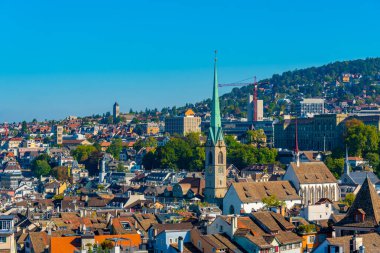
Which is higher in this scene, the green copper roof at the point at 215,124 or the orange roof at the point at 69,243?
the green copper roof at the point at 215,124

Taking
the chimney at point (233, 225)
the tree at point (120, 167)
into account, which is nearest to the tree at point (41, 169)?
the tree at point (120, 167)

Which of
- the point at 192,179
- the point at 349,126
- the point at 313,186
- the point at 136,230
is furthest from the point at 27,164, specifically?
the point at 136,230

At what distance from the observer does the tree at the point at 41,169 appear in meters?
169

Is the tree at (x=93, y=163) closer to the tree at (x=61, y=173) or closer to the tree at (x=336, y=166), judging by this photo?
the tree at (x=61, y=173)

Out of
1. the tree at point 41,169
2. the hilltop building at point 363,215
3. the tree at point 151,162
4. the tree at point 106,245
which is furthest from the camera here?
the tree at point 41,169

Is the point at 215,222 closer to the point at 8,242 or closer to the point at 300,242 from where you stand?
the point at 300,242

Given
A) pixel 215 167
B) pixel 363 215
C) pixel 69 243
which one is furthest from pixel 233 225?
pixel 215 167

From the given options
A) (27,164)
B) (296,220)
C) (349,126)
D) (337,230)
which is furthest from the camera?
(27,164)

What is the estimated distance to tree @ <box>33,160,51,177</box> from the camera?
169 metres

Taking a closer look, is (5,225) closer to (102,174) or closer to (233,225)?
(233,225)

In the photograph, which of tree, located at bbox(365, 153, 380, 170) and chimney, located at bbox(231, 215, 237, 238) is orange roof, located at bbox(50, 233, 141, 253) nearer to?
chimney, located at bbox(231, 215, 237, 238)

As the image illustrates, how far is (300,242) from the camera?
4925cm

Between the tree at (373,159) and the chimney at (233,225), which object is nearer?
the chimney at (233,225)

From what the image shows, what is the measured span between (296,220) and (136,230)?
8.91 metres
